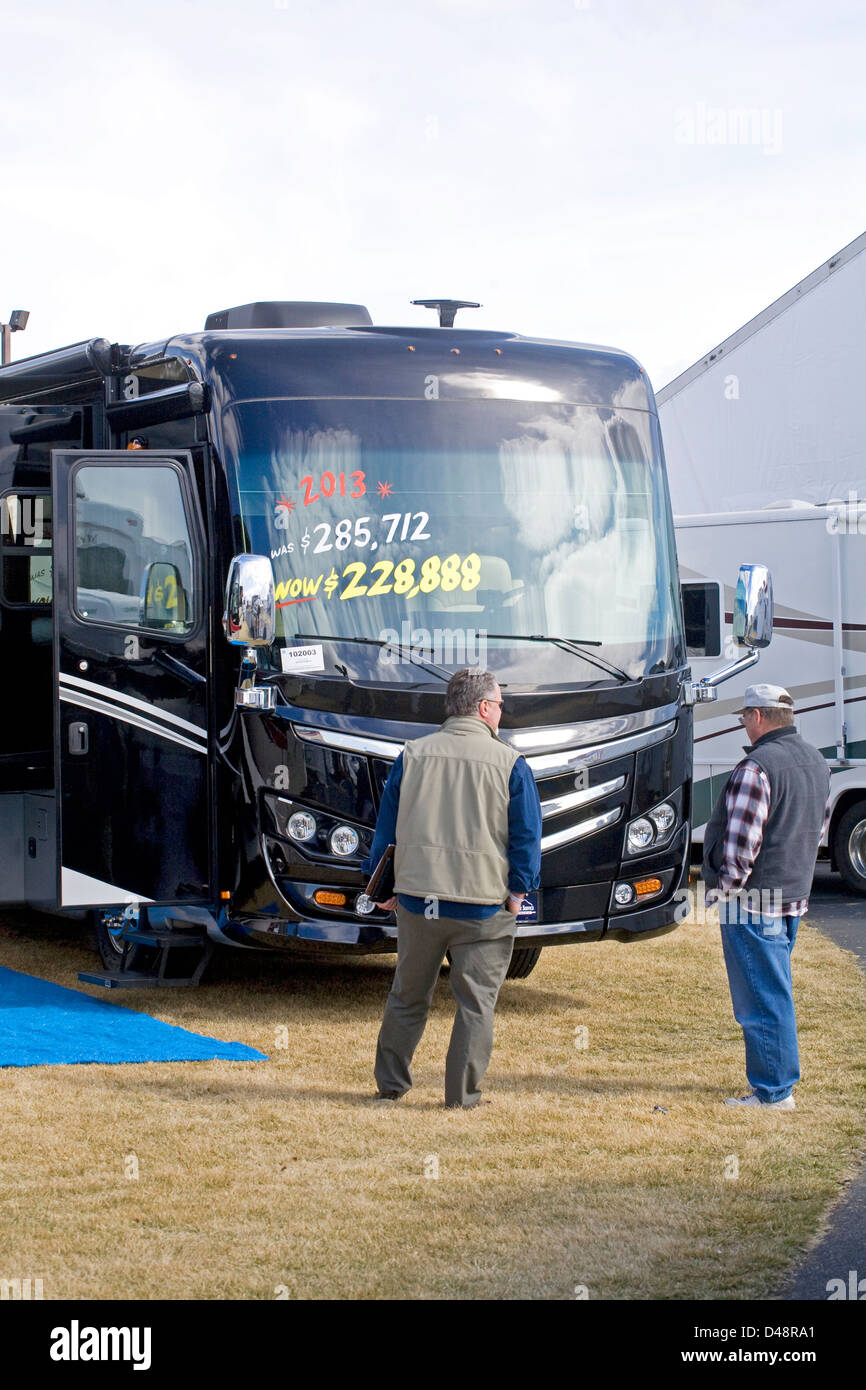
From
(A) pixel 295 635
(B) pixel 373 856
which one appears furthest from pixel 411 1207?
(A) pixel 295 635

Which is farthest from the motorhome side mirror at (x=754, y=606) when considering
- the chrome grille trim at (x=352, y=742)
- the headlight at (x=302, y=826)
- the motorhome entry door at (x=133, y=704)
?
the motorhome entry door at (x=133, y=704)

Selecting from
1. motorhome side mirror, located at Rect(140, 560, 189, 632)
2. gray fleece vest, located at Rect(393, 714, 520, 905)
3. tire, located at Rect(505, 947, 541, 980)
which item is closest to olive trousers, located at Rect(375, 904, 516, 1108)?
gray fleece vest, located at Rect(393, 714, 520, 905)

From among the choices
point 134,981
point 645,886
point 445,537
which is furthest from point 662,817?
point 134,981

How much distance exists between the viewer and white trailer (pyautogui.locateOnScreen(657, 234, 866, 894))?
42.3 feet

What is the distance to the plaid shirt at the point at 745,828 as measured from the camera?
261 inches


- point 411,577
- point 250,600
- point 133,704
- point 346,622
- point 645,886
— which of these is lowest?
point 645,886

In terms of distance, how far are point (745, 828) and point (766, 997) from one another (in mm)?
697

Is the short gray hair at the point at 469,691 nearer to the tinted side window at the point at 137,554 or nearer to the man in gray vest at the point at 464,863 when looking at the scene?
the man in gray vest at the point at 464,863

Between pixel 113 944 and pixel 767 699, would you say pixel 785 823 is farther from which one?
pixel 113 944

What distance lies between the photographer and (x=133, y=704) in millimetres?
8180

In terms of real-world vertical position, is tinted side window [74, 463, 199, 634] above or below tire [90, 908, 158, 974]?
above

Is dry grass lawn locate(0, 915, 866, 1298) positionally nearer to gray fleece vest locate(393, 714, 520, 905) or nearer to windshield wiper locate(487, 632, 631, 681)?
gray fleece vest locate(393, 714, 520, 905)

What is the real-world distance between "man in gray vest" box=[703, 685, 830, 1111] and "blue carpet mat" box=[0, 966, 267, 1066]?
225 centimetres
